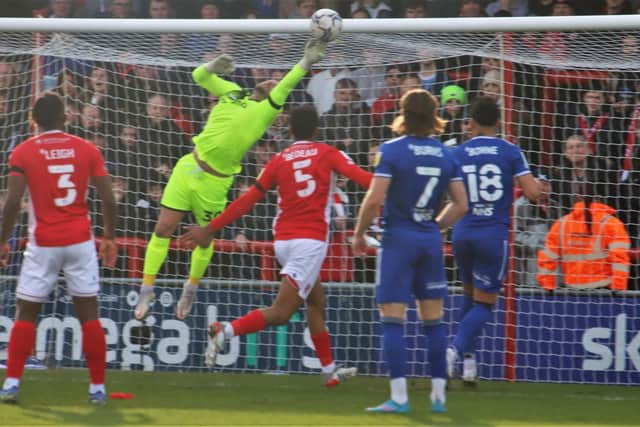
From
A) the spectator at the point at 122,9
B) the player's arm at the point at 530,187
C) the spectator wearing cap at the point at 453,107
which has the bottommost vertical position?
the player's arm at the point at 530,187

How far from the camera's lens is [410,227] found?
7176mm

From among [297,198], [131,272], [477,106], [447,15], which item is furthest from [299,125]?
[447,15]

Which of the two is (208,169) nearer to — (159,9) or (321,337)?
(321,337)

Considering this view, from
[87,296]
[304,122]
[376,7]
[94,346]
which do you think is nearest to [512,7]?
[376,7]

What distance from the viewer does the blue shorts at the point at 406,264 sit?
7145 millimetres

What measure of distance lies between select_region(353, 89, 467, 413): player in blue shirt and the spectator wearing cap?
295 centimetres

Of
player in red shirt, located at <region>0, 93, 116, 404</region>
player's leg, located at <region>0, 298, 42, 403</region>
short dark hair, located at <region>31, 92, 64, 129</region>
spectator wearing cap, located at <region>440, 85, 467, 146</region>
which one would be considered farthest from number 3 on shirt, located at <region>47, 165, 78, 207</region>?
spectator wearing cap, located at <region>440, 85, 467, 146</region>

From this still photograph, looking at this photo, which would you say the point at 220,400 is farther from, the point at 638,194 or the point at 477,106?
the point at 638,194

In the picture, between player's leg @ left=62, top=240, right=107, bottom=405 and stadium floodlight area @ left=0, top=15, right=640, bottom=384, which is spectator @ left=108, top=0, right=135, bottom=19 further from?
player's leg @ left=62, top=240, right=107, bottom=405

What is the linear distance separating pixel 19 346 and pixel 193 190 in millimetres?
2349

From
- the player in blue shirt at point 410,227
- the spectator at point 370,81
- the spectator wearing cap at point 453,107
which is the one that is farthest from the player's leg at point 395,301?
the spectator at point 370,81

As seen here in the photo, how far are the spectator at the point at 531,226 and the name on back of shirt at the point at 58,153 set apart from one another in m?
3.96

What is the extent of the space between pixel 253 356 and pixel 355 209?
Result: 1.60 metres

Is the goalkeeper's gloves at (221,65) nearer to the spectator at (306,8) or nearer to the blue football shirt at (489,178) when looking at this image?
the blue football shirt at (489,178)
